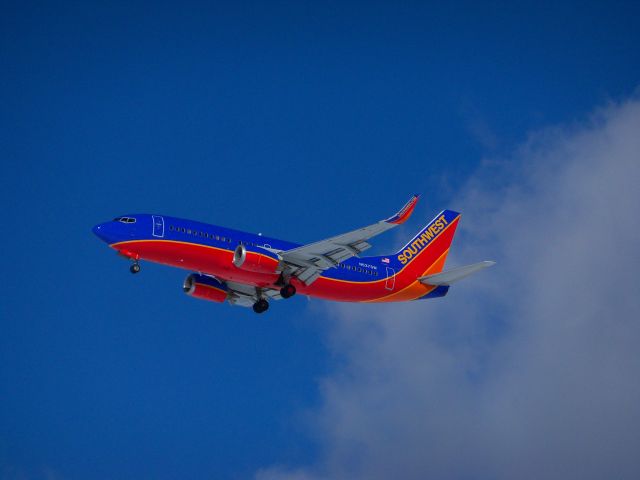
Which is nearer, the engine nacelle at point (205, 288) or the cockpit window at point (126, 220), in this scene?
the cockpit window at point (126, 220)

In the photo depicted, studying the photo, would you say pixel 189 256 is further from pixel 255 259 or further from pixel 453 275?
pixel 453 275

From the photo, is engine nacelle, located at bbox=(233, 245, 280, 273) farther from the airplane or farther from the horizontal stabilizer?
the horizontal stabilizer

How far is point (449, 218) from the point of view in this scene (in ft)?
269

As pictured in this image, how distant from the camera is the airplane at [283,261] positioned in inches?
2571

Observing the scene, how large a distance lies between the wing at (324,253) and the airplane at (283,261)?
0.06 meters

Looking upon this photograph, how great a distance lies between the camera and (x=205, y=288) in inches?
2950

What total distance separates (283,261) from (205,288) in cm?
835

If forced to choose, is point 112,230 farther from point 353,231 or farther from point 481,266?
point 481,266

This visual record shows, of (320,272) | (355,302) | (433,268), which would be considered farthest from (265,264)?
(433,268)

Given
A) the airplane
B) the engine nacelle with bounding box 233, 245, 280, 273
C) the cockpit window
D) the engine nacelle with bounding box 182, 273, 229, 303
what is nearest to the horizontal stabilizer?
the airplane

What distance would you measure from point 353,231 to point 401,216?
161 inches

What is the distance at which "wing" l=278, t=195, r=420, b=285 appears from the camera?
66.2 meters

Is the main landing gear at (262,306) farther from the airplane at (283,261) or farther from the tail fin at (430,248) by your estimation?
the tail fin at (430,248)

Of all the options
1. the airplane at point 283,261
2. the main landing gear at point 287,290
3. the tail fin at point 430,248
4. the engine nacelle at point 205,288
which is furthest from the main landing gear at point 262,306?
the tail fin at point 430,248
